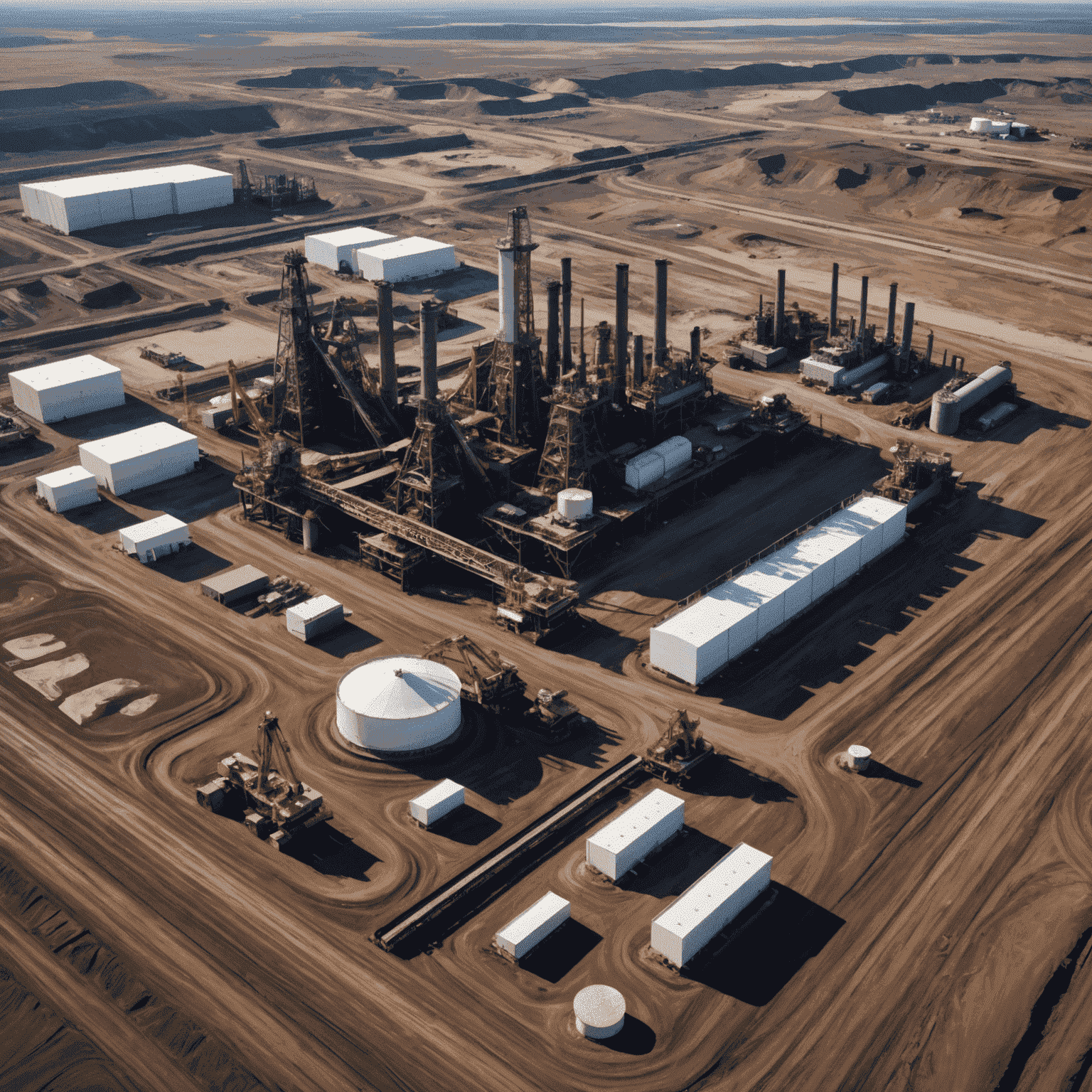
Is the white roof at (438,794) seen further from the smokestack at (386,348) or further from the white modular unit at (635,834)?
the smokestack at (386,348)

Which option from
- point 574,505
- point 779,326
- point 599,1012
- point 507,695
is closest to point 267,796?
point 507,695

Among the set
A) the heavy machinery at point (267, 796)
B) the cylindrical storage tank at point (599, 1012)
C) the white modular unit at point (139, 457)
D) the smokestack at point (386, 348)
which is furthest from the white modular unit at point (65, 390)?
the cylindrical storage tank at point (599, 1012)

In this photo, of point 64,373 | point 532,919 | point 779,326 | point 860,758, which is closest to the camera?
point 532,919

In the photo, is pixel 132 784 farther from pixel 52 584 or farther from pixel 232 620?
pixel 52 584

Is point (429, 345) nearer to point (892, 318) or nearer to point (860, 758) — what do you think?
point (860, 758)

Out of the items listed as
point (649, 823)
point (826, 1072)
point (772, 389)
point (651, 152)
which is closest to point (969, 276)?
point (772, 389)

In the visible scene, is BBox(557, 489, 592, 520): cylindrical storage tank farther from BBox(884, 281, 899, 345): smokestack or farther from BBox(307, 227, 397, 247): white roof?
BBox(307, 227, 397, 247): white roof
